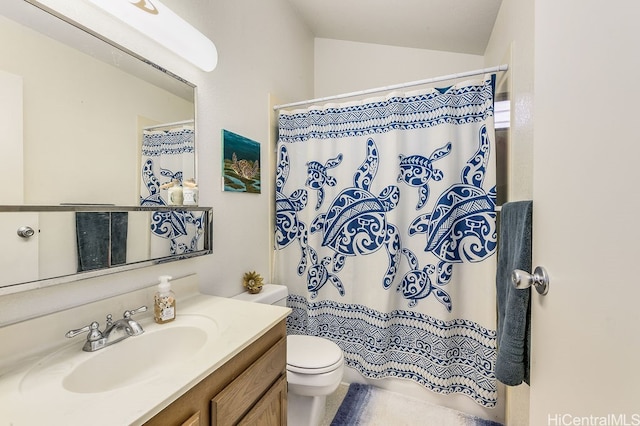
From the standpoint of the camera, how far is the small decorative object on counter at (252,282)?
1.65 meters

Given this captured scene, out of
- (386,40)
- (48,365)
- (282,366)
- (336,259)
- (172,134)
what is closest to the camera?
(48,365)

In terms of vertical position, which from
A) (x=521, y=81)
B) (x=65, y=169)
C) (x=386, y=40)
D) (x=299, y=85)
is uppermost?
(x=386, y=40)

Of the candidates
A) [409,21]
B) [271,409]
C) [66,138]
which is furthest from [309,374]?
[409,21]

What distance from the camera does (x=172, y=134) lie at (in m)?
1.24

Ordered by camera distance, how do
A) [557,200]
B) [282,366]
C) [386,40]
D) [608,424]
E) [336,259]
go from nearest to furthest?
1. [608,424]
2. [557,200]
3. [282,366]
4. [336,259]
5. [386,40]

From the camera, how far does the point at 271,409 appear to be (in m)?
1.04

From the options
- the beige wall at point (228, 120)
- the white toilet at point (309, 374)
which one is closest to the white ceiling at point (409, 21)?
the beige wall at point (228, 120)

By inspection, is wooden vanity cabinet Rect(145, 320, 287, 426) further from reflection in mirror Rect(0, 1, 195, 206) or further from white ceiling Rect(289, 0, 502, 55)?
white ceiling Rect(289, 0, 502, 55)

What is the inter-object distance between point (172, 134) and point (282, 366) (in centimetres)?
109

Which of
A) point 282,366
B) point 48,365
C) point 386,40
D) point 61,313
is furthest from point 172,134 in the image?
point 386,40

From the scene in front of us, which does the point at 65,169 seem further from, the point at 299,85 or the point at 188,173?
the point at 299,85

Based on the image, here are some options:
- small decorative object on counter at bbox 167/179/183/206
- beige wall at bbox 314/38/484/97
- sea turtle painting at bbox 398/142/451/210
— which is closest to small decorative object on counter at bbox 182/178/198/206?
small decorative object on counter at bbox 167/179/183/206

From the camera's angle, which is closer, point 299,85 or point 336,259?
point 336,259

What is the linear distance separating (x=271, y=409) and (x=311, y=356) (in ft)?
1.40
